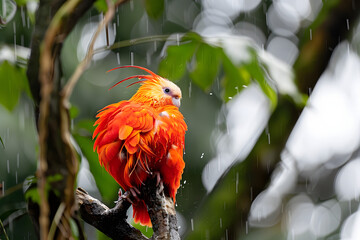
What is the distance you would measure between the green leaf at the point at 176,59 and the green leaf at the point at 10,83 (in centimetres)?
46

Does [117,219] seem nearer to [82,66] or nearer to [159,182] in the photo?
[159,182]

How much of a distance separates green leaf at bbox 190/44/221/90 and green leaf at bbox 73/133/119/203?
0.39 metres

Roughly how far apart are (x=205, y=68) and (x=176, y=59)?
100 millimetres

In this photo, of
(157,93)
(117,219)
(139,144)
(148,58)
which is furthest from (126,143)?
(148,58)

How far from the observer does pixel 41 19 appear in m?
0.97

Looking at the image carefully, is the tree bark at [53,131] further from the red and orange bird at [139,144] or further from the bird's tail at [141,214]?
the bird's tail at [141,214]

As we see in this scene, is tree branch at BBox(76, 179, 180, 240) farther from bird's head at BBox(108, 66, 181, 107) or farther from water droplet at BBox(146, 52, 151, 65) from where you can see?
water droplet at BBox(146, 52, 151, 65)

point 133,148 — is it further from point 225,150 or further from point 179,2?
point 179,2

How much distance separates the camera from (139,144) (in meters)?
1.61

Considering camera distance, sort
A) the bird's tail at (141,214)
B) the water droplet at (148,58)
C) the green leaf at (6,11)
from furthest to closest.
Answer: the water droplet at (148,58) → the bird's tail at (141,214) → the green leaf at (6,11)

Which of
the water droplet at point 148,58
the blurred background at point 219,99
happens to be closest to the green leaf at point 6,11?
the blurred background at point 219,99

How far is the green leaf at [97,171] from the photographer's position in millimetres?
1469

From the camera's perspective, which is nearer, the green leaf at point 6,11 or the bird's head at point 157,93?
the green leaf at point 6,11

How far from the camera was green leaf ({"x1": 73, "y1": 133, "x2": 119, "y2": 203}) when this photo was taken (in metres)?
1.47
